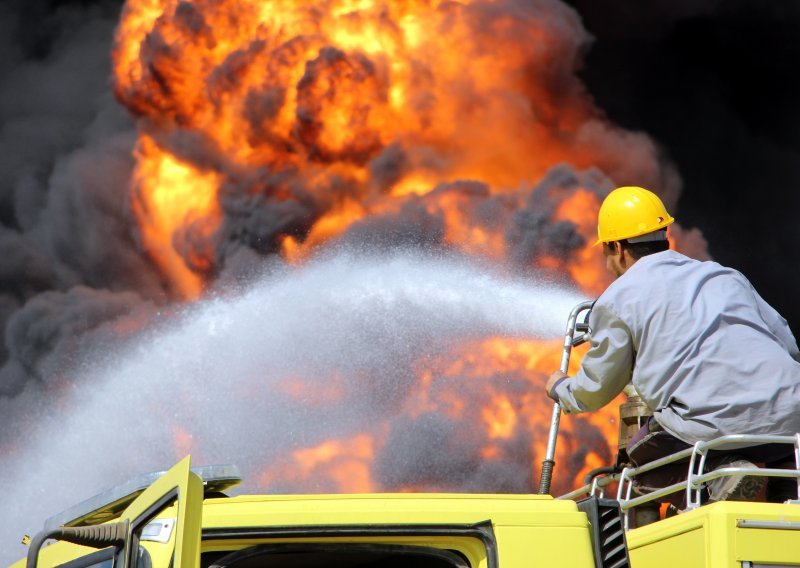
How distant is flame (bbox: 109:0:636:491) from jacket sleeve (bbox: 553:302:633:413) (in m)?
14.9

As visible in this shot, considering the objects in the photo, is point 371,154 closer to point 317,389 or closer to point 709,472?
point 317,389

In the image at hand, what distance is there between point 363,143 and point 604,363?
57.7 ft

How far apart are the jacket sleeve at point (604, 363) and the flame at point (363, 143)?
14.9 meters

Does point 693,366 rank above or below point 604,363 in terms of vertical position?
below

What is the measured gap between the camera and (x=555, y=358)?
64.0 feet

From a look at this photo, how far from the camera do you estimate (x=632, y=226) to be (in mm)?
5125

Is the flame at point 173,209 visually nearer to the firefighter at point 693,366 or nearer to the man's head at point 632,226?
the man's head at point 632,226

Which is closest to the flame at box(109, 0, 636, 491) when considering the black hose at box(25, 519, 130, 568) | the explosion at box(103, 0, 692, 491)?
the explosion at box(103, 0, 692, 491)

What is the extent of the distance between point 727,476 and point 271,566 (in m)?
1.76

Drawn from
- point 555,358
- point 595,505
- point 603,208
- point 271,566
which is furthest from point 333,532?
point 555,358

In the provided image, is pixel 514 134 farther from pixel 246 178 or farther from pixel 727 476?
pixel 727 476

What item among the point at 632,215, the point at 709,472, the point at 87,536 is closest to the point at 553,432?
the point at 632,215

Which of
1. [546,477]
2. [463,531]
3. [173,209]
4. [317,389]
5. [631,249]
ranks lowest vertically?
[463,531]

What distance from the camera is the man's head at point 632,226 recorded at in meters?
5.13
